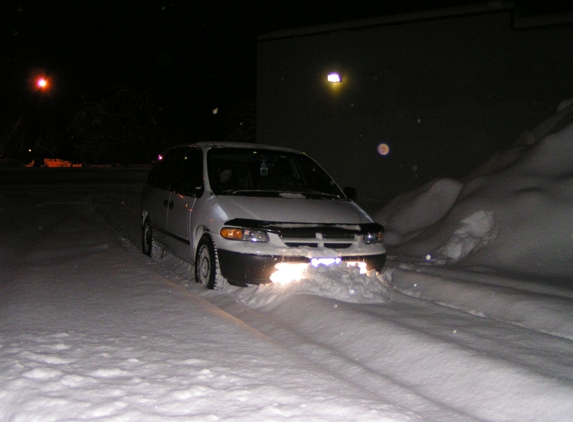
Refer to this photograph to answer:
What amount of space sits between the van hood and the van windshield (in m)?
0.26

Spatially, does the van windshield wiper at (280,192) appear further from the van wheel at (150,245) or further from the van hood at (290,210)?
the van wheel at (150,245)

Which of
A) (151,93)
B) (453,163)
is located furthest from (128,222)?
(151,93)

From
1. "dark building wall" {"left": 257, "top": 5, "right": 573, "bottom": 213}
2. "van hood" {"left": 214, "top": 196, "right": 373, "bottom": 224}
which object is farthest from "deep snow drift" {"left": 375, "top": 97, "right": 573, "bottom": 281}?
"dark building wall" {"left": 257, "top": 5, "right": 573, "bottom": 213}

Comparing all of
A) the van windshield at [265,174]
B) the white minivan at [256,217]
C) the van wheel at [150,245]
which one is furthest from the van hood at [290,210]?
the van wheel at [150,245]

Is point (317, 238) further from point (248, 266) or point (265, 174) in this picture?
point (265, 174)

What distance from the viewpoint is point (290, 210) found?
6.17 metres

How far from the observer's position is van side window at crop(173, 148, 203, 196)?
22.7 ft

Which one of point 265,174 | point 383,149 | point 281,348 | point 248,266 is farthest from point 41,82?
point 281,348

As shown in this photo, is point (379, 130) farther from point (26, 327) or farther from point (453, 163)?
point (26, 327)

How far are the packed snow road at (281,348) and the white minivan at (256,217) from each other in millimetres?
263

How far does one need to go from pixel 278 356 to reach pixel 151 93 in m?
67.7

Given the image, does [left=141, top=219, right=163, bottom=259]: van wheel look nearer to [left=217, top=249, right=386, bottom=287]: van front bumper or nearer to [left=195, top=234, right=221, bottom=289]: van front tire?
[left=195, top=234, right=221, bottom=289]: van front tire

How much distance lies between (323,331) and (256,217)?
62.3 inches

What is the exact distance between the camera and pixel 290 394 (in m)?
3.49
